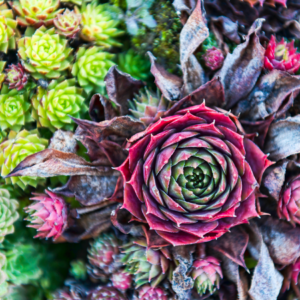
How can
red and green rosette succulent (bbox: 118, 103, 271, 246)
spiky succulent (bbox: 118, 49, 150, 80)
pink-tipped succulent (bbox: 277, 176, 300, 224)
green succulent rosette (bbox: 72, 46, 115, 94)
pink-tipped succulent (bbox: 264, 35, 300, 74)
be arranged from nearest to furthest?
1. red and green rosette succulent (bbox: 118, 103, 271, 246)
2. pink-tipped succulent (bbox: 277, 176, 300, 224)
3. pink-tipped succulent (bbox: 264, 35, 300, 74)
4. green succulent rosette (bbox: 72, 46, 115, 94)
5. spiky succulent (bbox: 118, 49, 150, 80)

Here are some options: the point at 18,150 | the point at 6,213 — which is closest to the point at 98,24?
the point at 18,150

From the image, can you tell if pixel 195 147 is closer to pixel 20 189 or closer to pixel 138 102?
pixel 138 102

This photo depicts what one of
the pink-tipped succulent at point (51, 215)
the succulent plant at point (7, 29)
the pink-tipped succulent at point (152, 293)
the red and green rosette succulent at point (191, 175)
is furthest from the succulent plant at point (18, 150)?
the pink-tipped succulent at point (152, 293)

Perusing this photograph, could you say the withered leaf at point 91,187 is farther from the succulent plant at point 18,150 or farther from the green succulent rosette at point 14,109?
the green succulent rosette at point 14,109

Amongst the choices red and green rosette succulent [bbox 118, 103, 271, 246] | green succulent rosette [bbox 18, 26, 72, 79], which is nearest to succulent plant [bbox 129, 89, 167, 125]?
red and green rosette succulent [bbox 118, 103, 271, 246]

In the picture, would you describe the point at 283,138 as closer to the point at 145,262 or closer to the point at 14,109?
the point at 145,262

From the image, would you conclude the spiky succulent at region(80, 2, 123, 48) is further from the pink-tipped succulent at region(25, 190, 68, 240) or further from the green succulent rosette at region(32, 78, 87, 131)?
the pink-tipped succulent at region(25, 190, 68, 240)

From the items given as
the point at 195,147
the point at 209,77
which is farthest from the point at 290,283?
the point at 209,77
